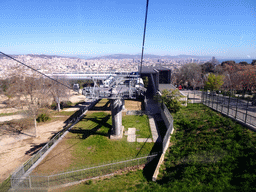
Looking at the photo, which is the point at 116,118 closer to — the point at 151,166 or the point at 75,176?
the point at 151,166

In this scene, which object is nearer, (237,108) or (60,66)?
(237,108)

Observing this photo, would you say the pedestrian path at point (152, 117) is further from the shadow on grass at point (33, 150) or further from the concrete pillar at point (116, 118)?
the shadow on grass at point (33, 150)

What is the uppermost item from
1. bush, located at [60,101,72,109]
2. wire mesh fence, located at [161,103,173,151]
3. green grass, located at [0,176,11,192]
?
wire mesh fence, located at [161,103,173,151]

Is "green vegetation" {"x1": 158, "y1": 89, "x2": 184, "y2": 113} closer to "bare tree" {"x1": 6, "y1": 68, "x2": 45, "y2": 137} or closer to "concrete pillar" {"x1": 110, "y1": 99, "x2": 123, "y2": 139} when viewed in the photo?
"concrete pillar" {"x1": 110, "y1": 99, "x2": 123, "y2": 139}

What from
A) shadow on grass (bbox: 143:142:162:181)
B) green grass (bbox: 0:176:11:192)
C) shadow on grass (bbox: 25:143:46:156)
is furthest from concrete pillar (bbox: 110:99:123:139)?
green grass (bbox: 0:176:11:192)

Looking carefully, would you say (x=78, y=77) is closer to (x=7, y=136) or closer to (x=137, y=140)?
(x=7, y=136)

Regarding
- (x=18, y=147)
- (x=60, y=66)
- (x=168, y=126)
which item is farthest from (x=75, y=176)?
(x=60, y=66)

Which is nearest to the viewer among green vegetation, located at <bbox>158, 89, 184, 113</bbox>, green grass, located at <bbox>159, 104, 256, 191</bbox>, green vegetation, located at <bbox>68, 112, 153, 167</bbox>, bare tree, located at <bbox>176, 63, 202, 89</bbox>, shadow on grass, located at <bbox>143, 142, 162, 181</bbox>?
green grass, located at <bbox>159, 104, 256, 191</bbox>
